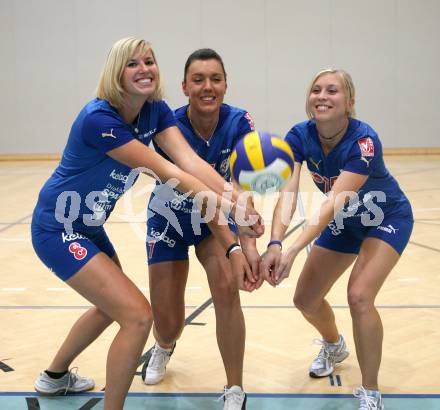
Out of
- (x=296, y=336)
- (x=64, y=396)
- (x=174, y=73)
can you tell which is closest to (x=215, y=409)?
(x=64, y=396)

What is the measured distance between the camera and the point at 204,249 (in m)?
4.22

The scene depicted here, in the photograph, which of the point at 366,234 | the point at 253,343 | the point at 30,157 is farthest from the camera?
the point at 30,157

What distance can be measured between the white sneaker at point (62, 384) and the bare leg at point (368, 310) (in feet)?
5.82

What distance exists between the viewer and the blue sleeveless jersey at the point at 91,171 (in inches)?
138

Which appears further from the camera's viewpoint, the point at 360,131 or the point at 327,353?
the point at 327,353

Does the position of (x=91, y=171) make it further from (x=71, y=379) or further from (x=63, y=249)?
(x=71, y=379)

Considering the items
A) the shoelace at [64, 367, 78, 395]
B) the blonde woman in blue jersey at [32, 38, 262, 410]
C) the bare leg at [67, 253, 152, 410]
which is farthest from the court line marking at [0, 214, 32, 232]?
the bare leg at [67, 253, 152, 410]

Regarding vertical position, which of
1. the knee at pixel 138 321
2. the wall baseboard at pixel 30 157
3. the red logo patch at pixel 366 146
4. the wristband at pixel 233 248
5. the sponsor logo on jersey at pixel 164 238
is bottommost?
the wall baseboard at pixel 30 157

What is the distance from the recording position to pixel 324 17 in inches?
591

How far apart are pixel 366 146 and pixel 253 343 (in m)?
1.97

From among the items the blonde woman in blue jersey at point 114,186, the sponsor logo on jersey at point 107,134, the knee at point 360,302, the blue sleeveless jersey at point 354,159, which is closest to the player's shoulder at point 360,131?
the blue sleeveless jersey at point 354,159

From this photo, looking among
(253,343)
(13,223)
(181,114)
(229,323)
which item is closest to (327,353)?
(253,343)

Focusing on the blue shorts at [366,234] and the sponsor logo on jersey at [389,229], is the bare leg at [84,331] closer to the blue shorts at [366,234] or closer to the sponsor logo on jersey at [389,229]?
the blue shorts at [366,234]

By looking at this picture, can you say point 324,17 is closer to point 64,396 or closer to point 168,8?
point 168,8
